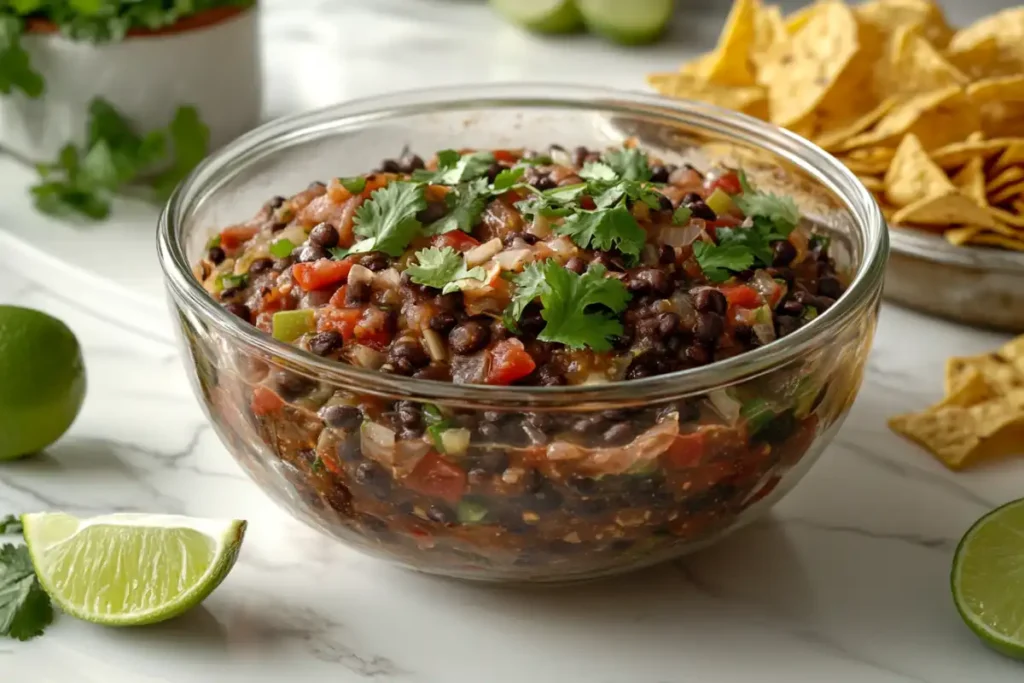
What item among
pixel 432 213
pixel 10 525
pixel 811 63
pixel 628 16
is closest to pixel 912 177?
pixel 811 63

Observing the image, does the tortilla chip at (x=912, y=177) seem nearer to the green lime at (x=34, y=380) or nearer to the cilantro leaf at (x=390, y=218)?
the cilantro leaf at (x=390, y=218)

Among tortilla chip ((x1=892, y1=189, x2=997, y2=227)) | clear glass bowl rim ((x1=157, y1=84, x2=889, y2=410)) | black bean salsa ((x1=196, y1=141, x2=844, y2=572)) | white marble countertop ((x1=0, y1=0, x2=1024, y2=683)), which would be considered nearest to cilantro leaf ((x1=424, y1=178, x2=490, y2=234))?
black bean salsa ((x1=196, y1=141, x2=844, y2=572))

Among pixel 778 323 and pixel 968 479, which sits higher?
pixel 778 323

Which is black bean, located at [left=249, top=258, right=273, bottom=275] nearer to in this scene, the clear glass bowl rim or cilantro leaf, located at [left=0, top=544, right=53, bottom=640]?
the clear glass bowl rim

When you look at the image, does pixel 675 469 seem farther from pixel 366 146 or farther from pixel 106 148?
pixel 106 148

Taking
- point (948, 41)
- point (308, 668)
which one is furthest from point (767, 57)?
point (308, 668)

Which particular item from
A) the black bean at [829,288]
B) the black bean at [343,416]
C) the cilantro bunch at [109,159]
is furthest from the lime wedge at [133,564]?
the cilantro bunch at [109,159]

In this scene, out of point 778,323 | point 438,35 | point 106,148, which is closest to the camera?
point 778,323
